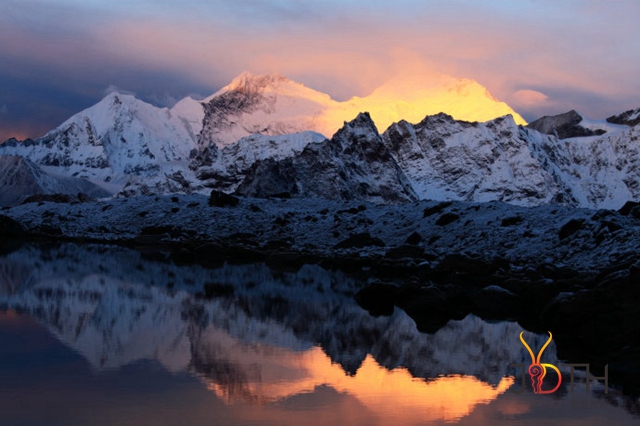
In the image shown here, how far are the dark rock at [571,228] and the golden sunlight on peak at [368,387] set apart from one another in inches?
1025

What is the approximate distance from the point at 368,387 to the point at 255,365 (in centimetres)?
297

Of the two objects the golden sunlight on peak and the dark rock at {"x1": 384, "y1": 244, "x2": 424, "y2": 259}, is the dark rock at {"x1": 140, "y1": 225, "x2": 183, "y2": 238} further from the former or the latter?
the golden sunlight on peak

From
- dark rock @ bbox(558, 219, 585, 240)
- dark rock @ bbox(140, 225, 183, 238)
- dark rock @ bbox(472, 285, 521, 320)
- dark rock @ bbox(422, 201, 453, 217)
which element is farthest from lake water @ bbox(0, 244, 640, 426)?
dark rock @ bbox(140, 225, 183, 238)

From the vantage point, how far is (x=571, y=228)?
144 feet

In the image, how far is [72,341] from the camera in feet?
69.5

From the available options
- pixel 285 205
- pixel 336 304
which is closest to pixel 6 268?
pixel 336 304

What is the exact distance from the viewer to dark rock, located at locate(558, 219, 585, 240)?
43625 millimetres

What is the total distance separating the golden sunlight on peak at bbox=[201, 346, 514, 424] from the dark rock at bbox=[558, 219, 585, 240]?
85.4ft

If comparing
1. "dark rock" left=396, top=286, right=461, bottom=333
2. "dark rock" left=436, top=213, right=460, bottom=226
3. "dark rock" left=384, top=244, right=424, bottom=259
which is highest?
"dark rock" left=436, top=213, right=460, bottom=226

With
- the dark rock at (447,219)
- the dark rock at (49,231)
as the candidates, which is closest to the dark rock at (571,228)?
the dark rock at (447,219)

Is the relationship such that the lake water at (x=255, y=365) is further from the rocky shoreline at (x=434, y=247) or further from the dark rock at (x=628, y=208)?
the dark rock at (x=628, y=208)

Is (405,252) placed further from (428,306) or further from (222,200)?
(222,200)

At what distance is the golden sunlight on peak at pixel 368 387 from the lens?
15477mm

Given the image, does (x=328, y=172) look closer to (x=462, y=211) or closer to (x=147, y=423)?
(x=462, y=211)
